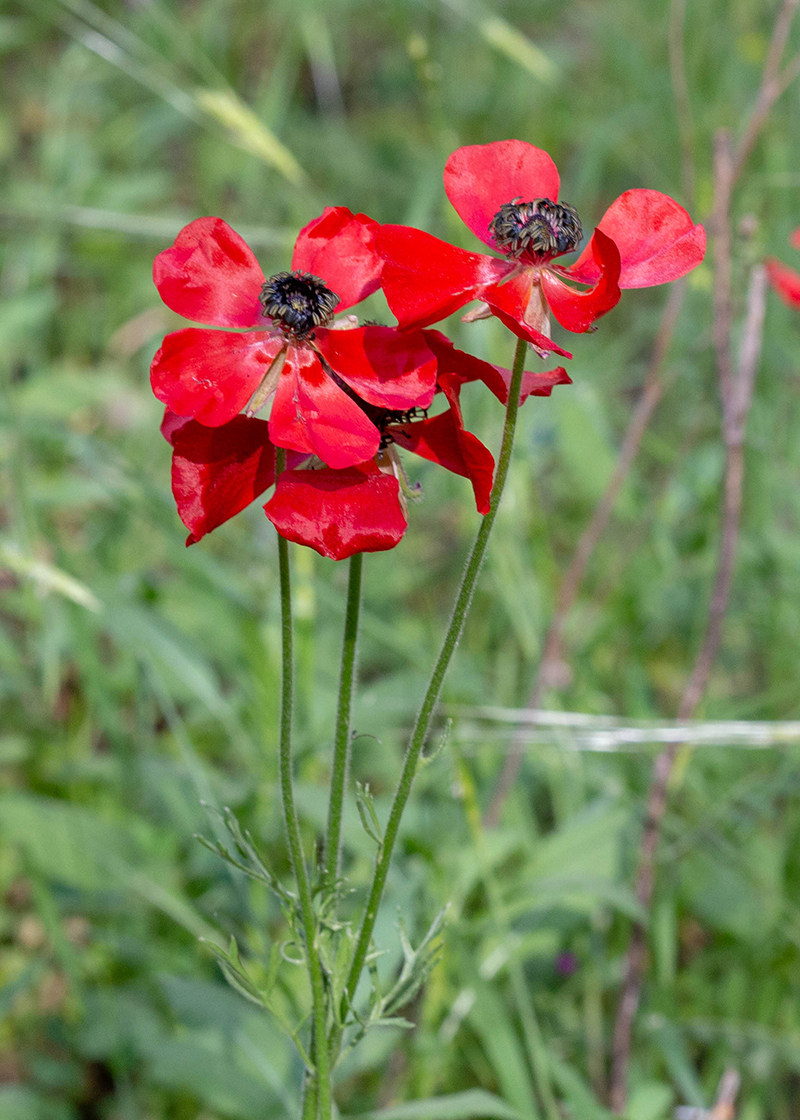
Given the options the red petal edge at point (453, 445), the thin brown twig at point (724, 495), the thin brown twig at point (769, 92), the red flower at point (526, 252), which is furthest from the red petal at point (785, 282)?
the red petal edge at point (453, 445)

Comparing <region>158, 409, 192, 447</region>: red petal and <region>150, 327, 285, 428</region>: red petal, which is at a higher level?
<region>150, 327, 285, 428</region>: red petal

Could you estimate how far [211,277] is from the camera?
0.89m

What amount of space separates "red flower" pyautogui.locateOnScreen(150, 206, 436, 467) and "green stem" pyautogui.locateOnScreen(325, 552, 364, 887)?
0.41 feet

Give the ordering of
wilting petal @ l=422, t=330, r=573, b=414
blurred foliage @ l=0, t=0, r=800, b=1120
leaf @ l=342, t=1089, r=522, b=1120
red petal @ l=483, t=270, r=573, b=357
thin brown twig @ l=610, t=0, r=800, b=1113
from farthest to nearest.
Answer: thin brown twig @ l=610, t=0, r=800, b=1113 → blurred foliage @ l=0, t=0, r=800, b=1120 → leaf @ l=342, t=1089, r=522, b=1120 → wilting petal @ l=422, t=330, r=573, b=414 → red petal @ l=483, t=270, r=573, b=357

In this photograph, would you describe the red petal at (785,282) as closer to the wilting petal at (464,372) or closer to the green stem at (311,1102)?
the wilting petal at (464,372)

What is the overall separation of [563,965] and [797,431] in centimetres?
134

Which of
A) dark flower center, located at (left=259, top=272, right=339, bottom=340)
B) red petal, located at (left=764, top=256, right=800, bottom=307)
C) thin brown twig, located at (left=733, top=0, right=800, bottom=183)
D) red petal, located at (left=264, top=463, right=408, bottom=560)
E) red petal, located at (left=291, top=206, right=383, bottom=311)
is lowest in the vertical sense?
red petal, located at (left=264, top=463, right=408, bottom=560)

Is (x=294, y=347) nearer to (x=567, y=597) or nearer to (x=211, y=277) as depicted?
(x=211, y=277)

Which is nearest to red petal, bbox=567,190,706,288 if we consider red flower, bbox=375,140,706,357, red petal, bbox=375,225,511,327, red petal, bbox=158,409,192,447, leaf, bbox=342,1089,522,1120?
red flower, bbox=375,140,706,357

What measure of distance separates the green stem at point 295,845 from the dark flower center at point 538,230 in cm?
24

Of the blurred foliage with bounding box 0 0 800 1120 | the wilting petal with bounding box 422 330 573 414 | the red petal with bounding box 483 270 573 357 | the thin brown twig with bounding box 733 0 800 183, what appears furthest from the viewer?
the thin brown twig with bounding box 733 0 800 183

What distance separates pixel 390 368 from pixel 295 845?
1.24ft

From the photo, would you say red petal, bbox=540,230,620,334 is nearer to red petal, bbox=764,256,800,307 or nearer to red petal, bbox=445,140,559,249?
red petal, bbox=445,140,559,249

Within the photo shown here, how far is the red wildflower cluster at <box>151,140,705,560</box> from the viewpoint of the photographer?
29.9 inches
